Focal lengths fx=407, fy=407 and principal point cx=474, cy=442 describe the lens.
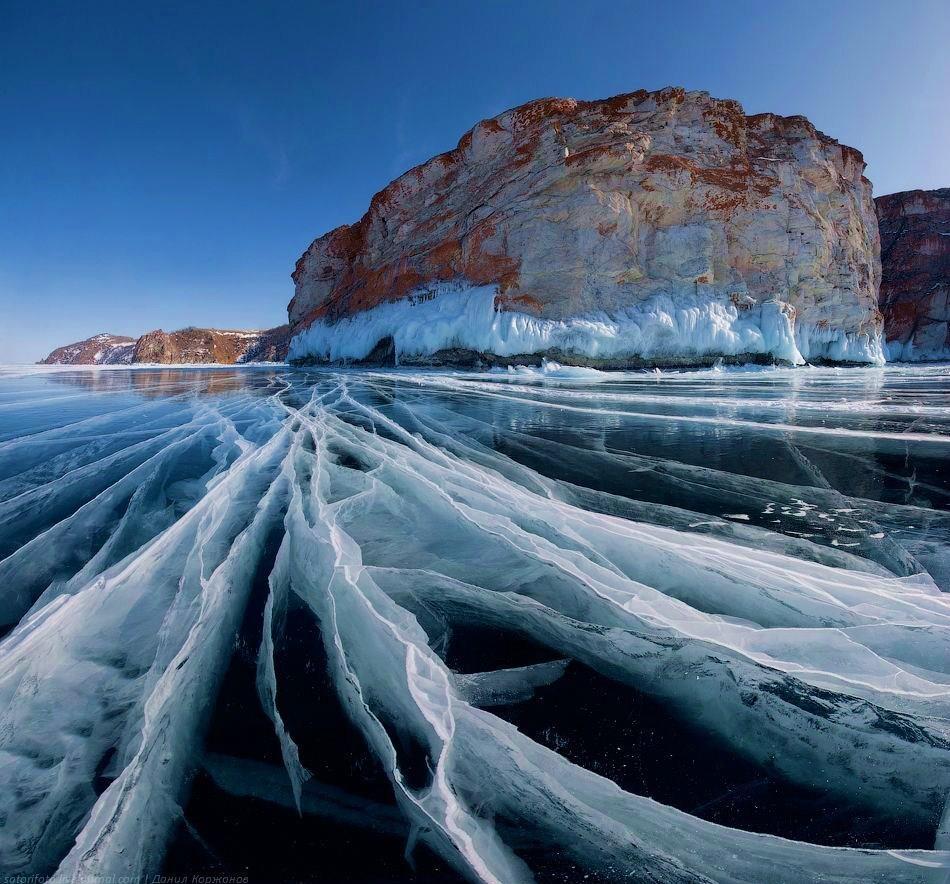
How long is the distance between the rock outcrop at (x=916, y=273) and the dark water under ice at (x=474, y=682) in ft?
127

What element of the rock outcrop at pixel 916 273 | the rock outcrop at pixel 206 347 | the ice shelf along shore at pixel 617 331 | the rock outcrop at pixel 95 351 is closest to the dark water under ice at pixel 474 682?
the ice shelf along shore at pixel 617 331

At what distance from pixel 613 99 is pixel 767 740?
20.9 m

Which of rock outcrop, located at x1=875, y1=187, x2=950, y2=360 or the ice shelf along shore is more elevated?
rock outcrop, located at x1=875, y1=187, x2=950, y2=360

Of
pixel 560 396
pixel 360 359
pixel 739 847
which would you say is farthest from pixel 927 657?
pixel 360 359

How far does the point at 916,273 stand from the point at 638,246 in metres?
29.9

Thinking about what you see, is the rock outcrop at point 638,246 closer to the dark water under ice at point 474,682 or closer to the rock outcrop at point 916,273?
the dark water under ice at point 474,682

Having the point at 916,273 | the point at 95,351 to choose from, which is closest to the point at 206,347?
the point at 95,351

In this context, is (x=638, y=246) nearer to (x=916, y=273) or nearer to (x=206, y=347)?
(x=916, y=273)

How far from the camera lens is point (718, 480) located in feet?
8.21

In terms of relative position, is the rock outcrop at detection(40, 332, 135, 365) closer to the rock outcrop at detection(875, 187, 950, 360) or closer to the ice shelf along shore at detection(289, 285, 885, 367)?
the ice shelf along shore at detection(289, 285, 885, 367)

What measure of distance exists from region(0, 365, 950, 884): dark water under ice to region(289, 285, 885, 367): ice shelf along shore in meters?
12.1

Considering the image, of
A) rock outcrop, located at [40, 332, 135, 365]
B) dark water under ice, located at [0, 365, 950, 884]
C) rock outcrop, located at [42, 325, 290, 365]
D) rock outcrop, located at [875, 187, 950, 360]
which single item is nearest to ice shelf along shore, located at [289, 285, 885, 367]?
dark water under ice, located at [0, 365, 950, 884]

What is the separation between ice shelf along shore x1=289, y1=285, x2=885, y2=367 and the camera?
13.8m

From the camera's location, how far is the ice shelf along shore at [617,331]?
13820 millimetres
